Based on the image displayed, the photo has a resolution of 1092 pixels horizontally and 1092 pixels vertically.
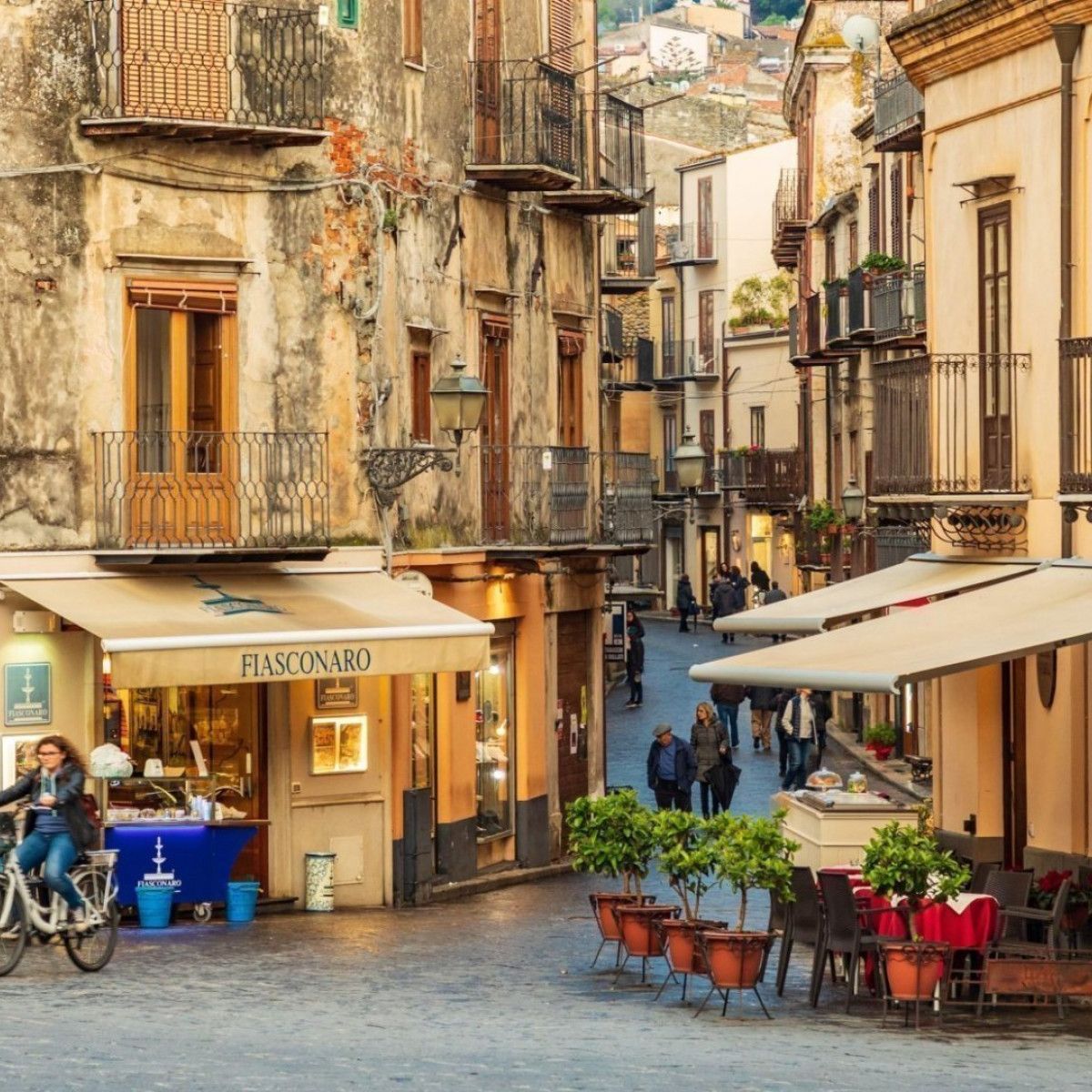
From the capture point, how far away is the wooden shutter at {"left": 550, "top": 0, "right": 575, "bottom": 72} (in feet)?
99.3

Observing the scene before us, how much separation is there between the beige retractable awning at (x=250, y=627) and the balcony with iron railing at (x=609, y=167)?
729 cm

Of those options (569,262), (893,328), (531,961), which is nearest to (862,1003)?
(531,961)

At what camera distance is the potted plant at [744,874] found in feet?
55.4

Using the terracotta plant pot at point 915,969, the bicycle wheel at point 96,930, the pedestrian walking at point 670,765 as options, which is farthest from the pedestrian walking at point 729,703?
the terracotta plant pot at point 915,969

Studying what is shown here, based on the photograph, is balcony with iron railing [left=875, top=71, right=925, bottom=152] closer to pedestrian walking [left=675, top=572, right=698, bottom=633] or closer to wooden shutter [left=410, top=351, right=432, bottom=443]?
wooden shutter [left=410, top=351, right=432, bottom=443]

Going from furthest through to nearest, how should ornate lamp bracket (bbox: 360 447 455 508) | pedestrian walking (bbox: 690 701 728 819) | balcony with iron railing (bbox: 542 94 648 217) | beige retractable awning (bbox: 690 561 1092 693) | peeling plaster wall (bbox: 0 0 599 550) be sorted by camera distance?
pedestrian walking (bbox: 690 701 728 819) → balcony with iron railing (bbox: 542 94 648 217) → ornate lamp bracket (bbox: 360 447 455 508) → peeling plaster wall (bbox: 0 0 599 550) → beige retractable awning (bbox: 690 561 1092 693)

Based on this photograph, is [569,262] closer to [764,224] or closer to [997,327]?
[997,327]

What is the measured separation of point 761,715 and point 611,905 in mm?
24088

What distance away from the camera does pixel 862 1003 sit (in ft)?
58.3

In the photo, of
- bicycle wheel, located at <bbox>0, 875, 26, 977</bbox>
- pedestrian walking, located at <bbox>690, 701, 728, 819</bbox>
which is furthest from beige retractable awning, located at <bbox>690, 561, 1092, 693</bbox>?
pedestrian walking, located at <bbox>690, 701, 728, 819</bbox>

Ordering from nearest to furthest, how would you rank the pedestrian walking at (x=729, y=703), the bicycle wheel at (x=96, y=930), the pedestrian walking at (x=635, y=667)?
the bicycle wheel at (x=96, y=930) → the pedestrian walking at (x=729, y=703) → the pedestrian walking at (x=635, y=667)

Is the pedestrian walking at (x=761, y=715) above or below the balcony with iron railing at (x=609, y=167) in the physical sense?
below

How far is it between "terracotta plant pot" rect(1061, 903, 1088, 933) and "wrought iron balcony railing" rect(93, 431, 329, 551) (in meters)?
8.77

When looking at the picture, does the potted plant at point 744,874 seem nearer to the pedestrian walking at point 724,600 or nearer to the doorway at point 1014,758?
the doorway at point 1014,758
